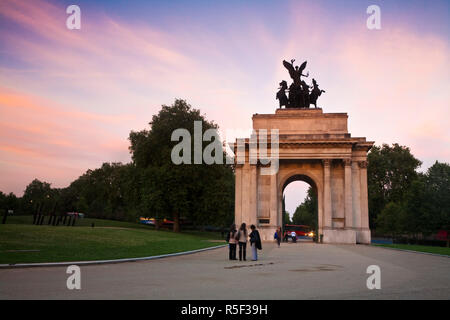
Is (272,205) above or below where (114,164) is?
below

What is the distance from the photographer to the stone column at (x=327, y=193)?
45.2 m

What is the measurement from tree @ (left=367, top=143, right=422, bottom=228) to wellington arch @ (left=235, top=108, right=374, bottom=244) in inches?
1659

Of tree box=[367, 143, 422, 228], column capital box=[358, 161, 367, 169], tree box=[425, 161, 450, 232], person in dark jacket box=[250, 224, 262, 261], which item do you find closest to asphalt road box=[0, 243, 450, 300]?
person in dark jacket box=[250, 224, 262, 261]

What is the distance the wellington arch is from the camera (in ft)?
150

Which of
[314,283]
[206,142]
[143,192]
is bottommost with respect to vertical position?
[314,283]

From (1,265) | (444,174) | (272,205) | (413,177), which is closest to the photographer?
(1,265)

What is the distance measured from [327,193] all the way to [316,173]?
3571mm

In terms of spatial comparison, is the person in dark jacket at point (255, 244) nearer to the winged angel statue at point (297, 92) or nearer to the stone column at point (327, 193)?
the stone column at point (327, 193)

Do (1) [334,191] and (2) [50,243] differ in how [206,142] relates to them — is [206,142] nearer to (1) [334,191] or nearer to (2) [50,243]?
(1) [334,191]

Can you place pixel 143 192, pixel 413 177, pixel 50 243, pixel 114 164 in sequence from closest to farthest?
1. pixel 50 243
2. pixel 143 192
3. pixel 413 177
4. pixel 114 164

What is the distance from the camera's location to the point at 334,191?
47.5 metres

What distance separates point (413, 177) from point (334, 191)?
47068 millimetres

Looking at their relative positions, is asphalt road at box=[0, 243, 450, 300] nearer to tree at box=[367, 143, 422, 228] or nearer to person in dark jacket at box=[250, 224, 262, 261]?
person in dark jacket at box=[250, 224, 262, 261]

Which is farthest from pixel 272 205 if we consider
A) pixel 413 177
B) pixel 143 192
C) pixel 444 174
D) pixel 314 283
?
pixel 413 177
